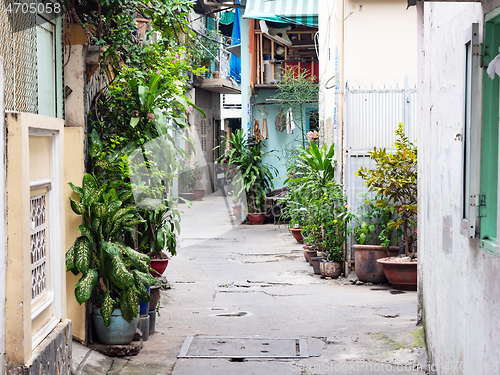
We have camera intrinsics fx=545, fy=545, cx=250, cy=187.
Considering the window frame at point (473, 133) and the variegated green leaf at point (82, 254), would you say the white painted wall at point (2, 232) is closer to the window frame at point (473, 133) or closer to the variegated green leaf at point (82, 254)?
the variegated green leaf at point (82, 254)

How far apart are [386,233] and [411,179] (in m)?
0.92

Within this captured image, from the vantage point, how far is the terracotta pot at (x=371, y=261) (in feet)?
24.9

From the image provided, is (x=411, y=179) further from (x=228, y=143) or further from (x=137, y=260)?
(x=228, y=143)

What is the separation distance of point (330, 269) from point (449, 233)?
15.2 ft

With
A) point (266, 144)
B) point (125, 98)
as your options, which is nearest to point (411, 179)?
point (125, 98)

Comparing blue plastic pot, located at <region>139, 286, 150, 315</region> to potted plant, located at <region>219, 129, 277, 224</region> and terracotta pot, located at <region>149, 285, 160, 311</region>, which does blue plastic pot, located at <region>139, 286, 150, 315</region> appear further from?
potted plant, located at <region>219, 129, 277, 224</region>

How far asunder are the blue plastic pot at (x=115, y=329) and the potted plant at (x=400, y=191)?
11.9 ft

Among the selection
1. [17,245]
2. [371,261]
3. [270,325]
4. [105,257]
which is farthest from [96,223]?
[371,261]

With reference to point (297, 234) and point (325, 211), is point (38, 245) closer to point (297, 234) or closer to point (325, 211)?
point (325, 211)

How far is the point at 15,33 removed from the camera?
3729mm

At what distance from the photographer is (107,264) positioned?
189 inches

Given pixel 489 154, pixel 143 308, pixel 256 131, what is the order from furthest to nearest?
pixel 256 131 → pixel 143 308 → pixel 489 154

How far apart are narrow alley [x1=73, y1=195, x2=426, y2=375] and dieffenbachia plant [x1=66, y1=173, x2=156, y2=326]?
0.53 meters

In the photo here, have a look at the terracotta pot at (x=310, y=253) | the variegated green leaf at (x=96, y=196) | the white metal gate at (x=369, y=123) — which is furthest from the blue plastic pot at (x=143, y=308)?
the terracotta pot at (x=310, y=253)
